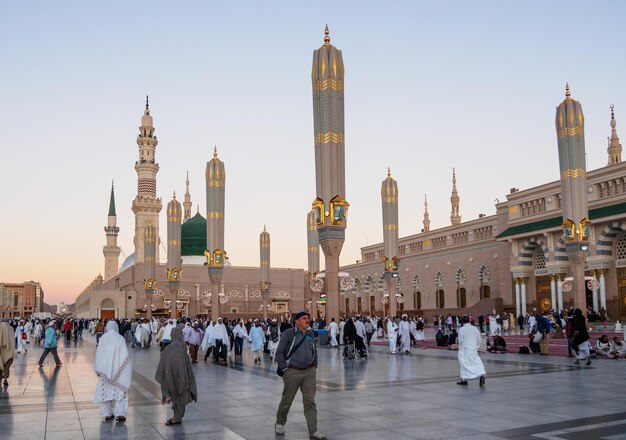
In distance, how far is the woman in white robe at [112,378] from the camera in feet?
26.6

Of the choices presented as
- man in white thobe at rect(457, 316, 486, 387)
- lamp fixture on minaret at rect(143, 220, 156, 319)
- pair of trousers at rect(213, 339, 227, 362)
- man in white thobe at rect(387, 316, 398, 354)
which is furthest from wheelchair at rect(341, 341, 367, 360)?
lamp fixture on minaret at rect(143, 220, 156, 319)

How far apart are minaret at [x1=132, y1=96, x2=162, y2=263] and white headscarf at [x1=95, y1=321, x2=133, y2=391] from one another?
66986 mm

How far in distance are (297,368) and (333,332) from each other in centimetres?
1729

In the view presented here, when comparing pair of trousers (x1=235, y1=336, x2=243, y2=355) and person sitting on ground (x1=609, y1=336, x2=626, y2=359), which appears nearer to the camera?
person sitting on ground (x1=609, y1=336, x2=626, y2=359)

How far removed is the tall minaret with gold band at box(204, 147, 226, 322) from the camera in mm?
36500

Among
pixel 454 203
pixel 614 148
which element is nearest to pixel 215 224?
pixel 614 148

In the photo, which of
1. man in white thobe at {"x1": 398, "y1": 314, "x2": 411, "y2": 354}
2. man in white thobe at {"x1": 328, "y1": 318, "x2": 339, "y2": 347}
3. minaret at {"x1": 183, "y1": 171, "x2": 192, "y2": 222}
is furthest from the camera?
minaret at {"x1": 183, "y1": 171, "x2": 192, "y2": 222}

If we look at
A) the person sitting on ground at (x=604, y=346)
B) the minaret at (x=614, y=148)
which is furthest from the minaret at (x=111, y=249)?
the person sitting on ground at (x=604, y=346)

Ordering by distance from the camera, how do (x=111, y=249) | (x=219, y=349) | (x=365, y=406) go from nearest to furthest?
(x=365, y=406), (x=219, y=349), (x=111, y=249)

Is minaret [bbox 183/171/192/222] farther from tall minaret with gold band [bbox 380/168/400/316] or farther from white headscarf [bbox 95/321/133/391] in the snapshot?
white headscarf [bbox 95/321/133/391]

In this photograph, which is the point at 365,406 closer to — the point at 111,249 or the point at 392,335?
the point at 392,335

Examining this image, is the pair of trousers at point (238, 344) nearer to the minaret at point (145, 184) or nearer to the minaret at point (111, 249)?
the minaret at point (145, 184)

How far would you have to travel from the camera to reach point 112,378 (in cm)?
820

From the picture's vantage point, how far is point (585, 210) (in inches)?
1109
